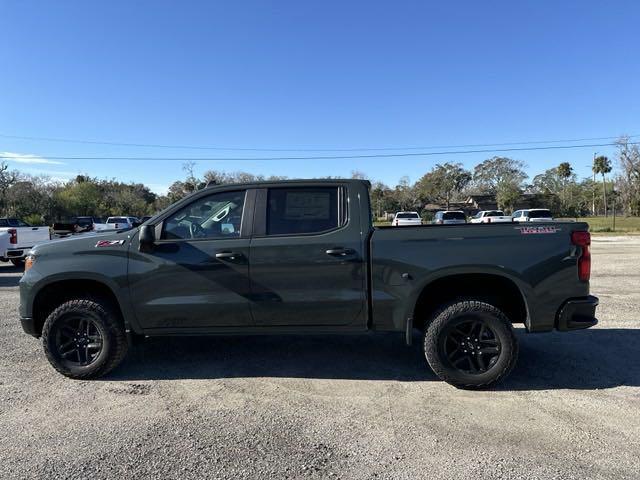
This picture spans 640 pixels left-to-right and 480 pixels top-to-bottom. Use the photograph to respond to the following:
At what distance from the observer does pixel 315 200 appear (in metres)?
4.43

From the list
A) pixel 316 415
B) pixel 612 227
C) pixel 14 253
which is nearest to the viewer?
pixel 316 415

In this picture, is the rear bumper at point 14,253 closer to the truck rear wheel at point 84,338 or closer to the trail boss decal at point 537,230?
the truck rear wheel at point 84,338

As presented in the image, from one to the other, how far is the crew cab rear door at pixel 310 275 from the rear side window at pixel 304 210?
2 centimetres

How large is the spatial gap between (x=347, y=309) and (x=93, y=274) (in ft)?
8.04

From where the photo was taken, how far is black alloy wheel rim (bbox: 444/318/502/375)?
4176 millimetres

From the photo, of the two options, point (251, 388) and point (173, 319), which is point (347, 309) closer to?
point (251, 388)

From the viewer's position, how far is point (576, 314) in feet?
13.5

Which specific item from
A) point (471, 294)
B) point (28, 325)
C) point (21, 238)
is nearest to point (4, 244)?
point (21, 238)

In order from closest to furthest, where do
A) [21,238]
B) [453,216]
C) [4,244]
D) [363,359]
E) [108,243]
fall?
[108,243] → [363,359] → [4,244] → [21,238] → [453,216]

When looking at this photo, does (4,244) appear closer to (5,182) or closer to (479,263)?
(479,263)

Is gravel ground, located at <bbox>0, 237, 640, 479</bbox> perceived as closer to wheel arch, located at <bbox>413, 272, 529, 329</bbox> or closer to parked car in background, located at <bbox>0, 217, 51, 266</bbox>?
wheel arch, located at <bbox>413, 272, 529, 329</bbox>

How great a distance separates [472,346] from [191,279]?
2.71 meters

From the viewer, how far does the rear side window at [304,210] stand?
4.34 meters

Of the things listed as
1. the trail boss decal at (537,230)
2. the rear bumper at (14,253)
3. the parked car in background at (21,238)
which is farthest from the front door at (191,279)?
the rear bumper at (14,253)
